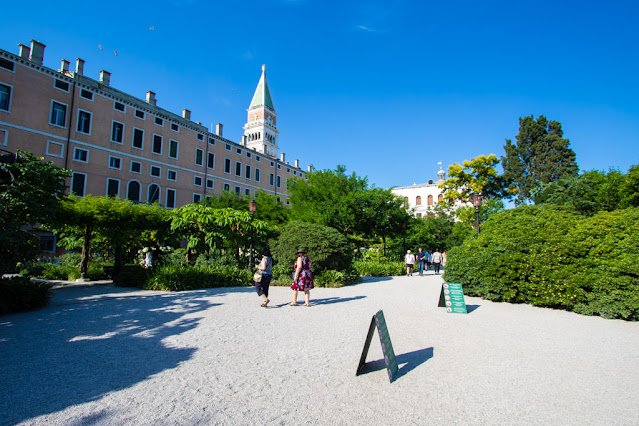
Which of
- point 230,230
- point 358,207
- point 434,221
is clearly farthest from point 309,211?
point 434,221

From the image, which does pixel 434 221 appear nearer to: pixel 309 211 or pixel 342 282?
pixel 309 211

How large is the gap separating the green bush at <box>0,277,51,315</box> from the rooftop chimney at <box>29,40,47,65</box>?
27.3 metres

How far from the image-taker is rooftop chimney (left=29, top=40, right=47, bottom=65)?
26.0 metres

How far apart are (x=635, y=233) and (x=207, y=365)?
10.4m

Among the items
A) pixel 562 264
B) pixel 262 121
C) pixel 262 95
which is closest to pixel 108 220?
pixel 562 264

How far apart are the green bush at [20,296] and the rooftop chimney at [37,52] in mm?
27333

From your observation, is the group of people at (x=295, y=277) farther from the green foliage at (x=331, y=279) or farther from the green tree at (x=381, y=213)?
the green tree at (x=381, y=213)

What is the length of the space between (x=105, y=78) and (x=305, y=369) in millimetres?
36960

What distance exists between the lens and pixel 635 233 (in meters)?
8.16

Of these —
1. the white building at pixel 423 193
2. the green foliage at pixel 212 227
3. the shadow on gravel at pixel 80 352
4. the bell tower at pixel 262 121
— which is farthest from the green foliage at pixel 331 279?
the bell tower at pixel 262 121

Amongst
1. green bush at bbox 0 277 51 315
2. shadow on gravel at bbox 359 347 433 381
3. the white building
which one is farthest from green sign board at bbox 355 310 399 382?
the white building

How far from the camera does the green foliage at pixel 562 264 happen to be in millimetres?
7605

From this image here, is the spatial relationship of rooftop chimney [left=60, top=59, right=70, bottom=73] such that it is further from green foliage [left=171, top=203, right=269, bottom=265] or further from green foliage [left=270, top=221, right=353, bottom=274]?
green foliage [left=270, top=221, right=353, bottom=274]

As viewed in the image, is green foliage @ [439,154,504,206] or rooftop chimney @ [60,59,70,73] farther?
green foliage @ [439,154,504,206]
